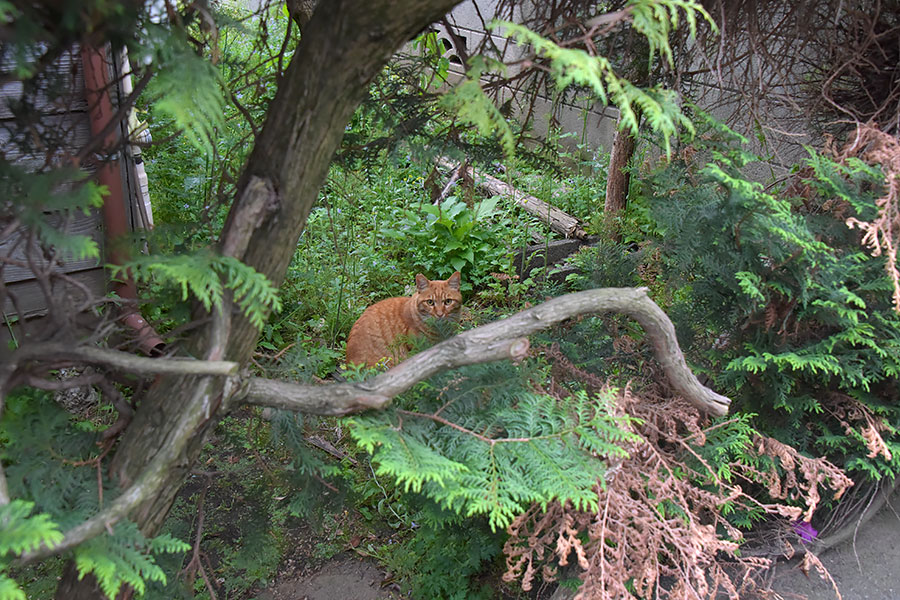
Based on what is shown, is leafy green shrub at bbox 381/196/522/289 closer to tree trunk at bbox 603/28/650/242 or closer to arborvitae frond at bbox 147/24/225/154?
tree trunk at bbox 603/28/650/242

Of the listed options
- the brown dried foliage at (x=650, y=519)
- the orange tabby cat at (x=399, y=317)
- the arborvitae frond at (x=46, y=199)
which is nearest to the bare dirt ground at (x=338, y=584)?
the brown dried foliage at (x=650, y=519)

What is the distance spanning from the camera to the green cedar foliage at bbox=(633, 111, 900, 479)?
2.33 m

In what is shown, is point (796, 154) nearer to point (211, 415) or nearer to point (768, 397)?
point (768, 397)

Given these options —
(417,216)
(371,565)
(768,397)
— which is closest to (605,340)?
(768,397)

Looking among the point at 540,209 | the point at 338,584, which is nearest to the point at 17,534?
the point at 338,584

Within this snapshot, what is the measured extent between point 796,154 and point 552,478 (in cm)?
311

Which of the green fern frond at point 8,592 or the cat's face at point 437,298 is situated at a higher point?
the green fern frond at point 8,592

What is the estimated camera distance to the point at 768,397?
8.73 ft

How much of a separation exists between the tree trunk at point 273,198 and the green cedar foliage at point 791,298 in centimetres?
126

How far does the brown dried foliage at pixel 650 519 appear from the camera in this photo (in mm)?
1977

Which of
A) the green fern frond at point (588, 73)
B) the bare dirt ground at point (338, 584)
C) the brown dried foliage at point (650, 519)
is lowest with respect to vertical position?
the bare dirt ground at point (338, 584)

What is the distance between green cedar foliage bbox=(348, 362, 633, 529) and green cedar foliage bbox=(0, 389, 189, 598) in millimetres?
598

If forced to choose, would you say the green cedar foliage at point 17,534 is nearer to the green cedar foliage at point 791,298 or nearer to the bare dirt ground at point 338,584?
the bare dirt ground at point 338,584

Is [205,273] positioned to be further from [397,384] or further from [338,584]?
[338,584]
